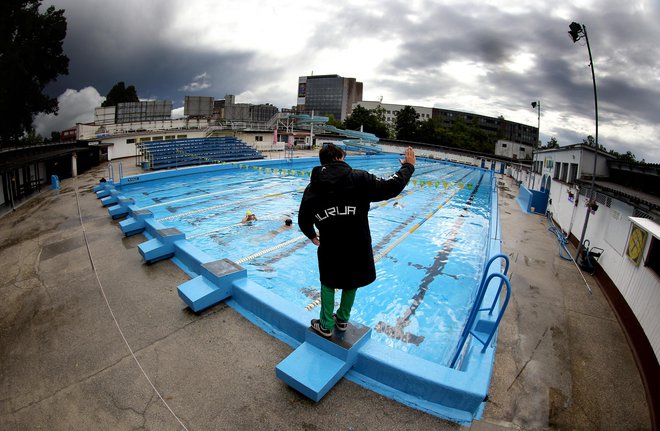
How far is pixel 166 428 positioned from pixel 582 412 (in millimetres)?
3655

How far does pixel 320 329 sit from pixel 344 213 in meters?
1.29

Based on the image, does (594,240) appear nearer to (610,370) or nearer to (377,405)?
(610,370)

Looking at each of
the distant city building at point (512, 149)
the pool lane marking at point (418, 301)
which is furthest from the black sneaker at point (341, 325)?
the distant city building at point (512, 149)

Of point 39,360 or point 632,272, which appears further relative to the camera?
point 632,272

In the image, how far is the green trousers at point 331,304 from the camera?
3.02m

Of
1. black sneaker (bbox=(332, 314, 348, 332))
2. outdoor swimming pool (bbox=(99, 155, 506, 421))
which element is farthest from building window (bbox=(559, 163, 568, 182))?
black sneaker (bbox=(332, 314, 348, 332))

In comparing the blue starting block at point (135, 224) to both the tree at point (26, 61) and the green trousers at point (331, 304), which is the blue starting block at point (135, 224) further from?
the tree at point (26, 61)

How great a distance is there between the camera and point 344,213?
8.95 ft

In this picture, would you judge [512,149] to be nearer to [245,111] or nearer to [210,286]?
[245,111]

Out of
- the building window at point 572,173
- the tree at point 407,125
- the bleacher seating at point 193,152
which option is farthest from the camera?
the tree at point 407,125

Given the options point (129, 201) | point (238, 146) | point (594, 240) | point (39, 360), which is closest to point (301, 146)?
point (238, 146)

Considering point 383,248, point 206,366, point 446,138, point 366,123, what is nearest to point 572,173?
point 383,248

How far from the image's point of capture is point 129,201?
9.19 m

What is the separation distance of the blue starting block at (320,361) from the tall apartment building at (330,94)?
115315 mm
